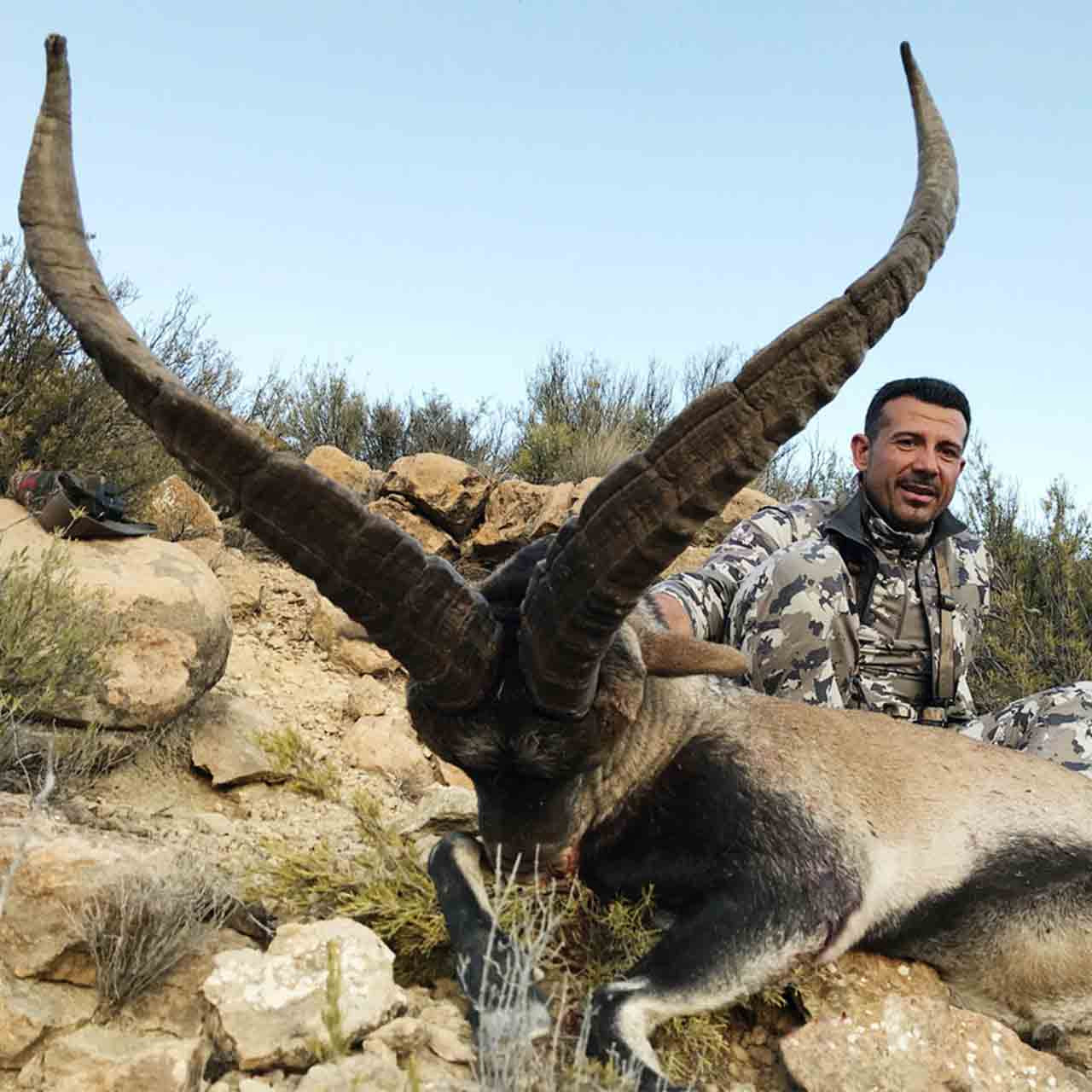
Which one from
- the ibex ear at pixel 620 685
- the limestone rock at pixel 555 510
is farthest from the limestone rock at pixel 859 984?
the limestone rock at pixel 555 510

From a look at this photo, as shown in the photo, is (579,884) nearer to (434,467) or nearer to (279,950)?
(279,950)

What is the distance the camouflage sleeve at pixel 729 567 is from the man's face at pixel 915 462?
563 mm

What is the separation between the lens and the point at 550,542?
3232 mm

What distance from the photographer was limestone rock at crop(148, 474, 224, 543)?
9859 millimetres

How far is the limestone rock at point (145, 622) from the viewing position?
5602 millimetres

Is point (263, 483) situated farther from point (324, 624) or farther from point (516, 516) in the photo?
point (516, 516)

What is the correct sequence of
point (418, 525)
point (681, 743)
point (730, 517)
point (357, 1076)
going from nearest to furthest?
point (357, 1076) → point (681, 743) → point (418, 525) → point (730, 517)

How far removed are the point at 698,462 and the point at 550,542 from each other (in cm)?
73

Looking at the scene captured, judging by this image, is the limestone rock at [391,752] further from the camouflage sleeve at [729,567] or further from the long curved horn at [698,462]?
the long curved horn at [698,462]

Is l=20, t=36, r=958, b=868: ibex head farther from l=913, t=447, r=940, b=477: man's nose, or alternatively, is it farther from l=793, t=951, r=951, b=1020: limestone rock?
l=913, t=447, r=940, b=477: man's nose

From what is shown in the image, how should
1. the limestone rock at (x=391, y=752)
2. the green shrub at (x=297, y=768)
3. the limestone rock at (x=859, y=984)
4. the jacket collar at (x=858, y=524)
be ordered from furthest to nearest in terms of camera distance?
1. the limestone rock at (x=391, y=752)
2. the jacket collar at (x=858, y=524)
3. the green shrub at (x=297, y=768)
4. the limestone rock at (x=859, y=984)

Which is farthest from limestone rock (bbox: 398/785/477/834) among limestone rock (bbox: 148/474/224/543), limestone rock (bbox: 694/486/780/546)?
limestone rock (bbox: 694/486/780/546)

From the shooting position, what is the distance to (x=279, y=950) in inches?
109

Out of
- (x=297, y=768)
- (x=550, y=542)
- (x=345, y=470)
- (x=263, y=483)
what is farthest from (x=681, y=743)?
(x=345, y=470)
